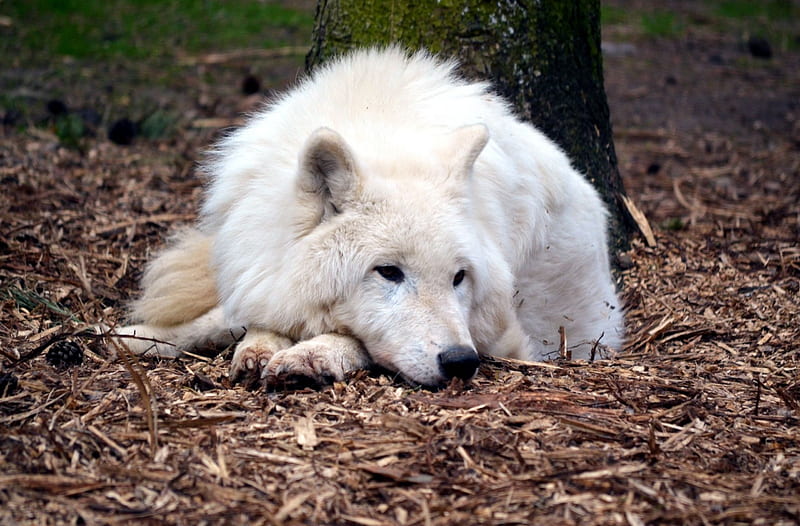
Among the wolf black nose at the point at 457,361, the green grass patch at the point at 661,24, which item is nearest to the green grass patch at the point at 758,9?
the green grass patch at the point at 661,24

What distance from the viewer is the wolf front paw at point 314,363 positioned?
11.2ft

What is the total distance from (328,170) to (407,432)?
1.18 m

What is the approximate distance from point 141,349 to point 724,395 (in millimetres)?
2717

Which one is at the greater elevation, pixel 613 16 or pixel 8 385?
pixel 613 16

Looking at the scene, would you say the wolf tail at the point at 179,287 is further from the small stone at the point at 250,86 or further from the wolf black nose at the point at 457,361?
the small stone at the point at 250,86

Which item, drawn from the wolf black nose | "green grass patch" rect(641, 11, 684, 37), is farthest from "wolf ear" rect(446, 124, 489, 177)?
"green grass patch" rect(641, 11, 684, 37)

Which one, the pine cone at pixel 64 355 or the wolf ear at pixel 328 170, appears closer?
the wolf ear at pixel 328 170

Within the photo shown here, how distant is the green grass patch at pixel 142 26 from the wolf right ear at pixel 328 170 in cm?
813

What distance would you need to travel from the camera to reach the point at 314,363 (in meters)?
3.46

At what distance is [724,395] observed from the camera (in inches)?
141

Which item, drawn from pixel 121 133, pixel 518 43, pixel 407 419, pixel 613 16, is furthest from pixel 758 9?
pixel 407 419

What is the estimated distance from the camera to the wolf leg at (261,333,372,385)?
11.2 feet

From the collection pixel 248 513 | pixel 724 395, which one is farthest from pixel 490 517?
pixel 724 395

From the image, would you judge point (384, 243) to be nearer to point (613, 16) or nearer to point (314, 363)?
point (314, 363)
